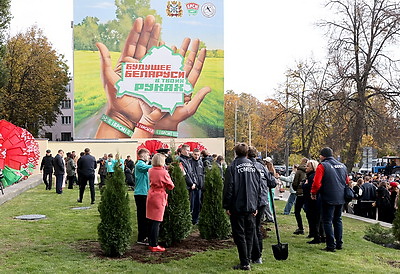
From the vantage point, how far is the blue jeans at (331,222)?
9.62 m

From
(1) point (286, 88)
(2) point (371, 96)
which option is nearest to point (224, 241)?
(2) point (371, 96)

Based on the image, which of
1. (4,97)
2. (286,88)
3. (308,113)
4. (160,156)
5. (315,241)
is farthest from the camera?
(4,97)

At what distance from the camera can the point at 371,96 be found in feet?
83.6

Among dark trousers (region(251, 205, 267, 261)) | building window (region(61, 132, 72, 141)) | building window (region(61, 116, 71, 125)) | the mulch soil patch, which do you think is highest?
building window (region(61, 116, 71, 125))

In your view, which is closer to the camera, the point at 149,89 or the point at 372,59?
the point at 372,59

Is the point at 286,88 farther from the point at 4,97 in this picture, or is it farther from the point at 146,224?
the point at 146,224

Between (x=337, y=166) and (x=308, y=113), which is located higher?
(x=308, y=113)

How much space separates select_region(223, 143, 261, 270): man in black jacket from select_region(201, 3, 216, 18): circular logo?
43938 millimetres

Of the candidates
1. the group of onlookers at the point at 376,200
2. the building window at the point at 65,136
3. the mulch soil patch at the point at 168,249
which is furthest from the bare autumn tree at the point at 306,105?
the building window at the point at 65,136

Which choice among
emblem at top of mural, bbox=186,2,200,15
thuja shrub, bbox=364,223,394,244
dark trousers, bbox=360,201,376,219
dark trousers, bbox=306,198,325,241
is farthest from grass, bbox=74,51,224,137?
dark trousers, bbox=306,198,325,241

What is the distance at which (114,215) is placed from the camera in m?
8.36

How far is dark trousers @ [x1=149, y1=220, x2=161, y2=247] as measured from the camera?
8.91m

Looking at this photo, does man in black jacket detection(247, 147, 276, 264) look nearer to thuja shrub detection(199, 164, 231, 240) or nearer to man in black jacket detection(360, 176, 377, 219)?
thuja shrub detection(199, 164, 231, 240)

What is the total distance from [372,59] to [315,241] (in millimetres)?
16676
